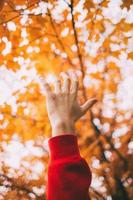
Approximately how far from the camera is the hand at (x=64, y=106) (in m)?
1.44

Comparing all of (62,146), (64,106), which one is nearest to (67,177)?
(62,146)

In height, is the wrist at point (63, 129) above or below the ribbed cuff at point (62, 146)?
above

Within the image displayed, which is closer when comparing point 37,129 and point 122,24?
point 122,24

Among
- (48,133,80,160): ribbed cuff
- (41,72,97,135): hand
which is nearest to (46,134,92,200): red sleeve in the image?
(48,133,80,160): ribbed cuff

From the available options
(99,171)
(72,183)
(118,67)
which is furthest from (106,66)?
(72,183)

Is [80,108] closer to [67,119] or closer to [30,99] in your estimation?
[67,119]

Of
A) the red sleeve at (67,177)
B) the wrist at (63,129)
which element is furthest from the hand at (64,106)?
the red sleeve at (67,177)

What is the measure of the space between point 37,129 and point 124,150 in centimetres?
109

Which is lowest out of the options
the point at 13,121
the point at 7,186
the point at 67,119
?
the point at 67,119

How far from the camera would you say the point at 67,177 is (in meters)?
1.29

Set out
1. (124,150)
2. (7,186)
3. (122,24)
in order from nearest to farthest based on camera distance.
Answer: (7,186) → (122,24) → (124,150)

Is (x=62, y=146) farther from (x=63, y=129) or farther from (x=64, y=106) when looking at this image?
(x=64, y=106)

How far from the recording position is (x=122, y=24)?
148 inches

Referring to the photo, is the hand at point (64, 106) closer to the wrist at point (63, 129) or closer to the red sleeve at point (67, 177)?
the wrist at point (63, 129)
